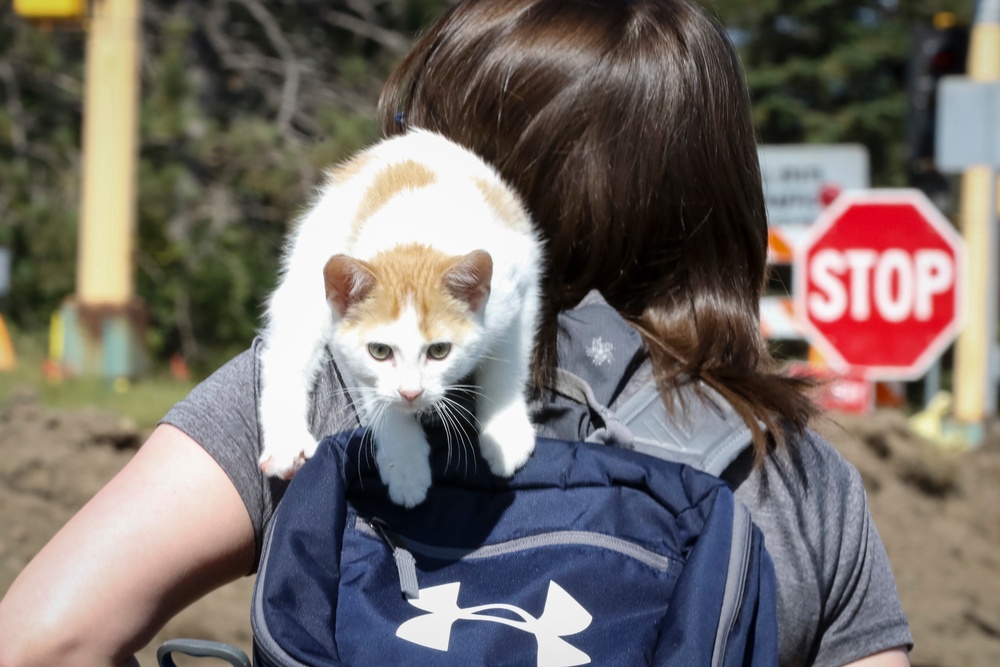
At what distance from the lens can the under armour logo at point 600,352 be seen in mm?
1555

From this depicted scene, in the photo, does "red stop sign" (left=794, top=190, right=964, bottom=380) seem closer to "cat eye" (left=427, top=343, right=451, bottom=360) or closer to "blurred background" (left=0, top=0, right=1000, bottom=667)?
"blurred background" (left=0, top=0, right=1000, bottom=667)

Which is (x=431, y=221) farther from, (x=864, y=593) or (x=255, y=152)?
(x=255, y=152)

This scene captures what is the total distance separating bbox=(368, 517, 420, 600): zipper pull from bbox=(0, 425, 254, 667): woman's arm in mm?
180

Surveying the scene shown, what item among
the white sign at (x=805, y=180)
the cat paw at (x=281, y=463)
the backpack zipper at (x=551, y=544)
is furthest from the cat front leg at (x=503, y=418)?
the white sign at (x=805, y=180)

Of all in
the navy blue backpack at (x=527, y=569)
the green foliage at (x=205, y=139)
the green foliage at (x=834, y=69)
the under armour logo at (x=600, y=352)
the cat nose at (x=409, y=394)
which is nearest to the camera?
the navy blue backpack at (x=527, y=569)

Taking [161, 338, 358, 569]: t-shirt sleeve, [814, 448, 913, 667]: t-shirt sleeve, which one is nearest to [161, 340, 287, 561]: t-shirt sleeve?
[161, 338, 358, 569]: t-shirt sleeve

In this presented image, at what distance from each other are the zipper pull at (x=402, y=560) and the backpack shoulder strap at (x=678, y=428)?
0.28 m

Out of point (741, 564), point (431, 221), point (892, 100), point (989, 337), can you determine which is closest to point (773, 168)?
point (989, 337)

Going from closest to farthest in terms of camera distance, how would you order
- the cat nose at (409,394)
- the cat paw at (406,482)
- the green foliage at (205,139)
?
1. the cat paw at (406,482)
2. the cat nose at (409,394)
3. the green foliage at (205,139)

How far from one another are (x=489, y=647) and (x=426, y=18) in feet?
32.3

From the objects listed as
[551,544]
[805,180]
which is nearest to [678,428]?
[551,544]

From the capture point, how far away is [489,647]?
1.31 metres

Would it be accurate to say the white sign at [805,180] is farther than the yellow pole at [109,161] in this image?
Yes

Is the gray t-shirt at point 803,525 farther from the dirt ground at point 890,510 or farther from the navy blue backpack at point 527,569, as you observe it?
the dirt ground at point 890,510
